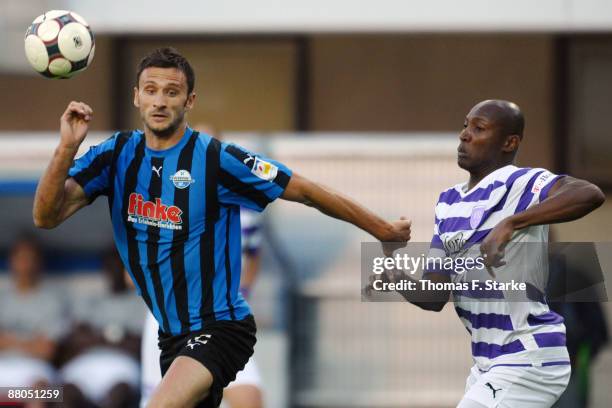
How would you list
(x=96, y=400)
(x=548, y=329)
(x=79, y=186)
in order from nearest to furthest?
(x=548, y=329)
(x=79, y=186)
(x=96, y=400)

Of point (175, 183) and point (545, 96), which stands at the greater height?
point (545, 96)

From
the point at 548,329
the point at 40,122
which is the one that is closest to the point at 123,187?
the point at 548,329

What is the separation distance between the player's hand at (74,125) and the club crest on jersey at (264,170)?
0.82 metres

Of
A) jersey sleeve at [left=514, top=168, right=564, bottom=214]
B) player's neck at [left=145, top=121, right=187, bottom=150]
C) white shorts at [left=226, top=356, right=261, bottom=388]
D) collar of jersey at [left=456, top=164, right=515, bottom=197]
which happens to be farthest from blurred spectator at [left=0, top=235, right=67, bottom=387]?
jersey sleeve at [left=514, top=168, right=564, bottom=214]

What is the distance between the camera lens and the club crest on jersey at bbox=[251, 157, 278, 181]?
604 cm

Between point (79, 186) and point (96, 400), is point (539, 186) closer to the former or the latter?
point (79, 186)

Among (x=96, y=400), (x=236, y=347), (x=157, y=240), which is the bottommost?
(x=96, y=400)

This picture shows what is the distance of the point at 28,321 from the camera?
31.2ft

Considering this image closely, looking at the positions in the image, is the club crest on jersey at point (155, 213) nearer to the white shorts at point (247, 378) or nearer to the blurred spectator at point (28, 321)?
the white shorts at point (247, 378)

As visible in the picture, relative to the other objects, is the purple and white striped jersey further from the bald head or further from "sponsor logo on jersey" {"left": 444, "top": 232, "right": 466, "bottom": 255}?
the bald head

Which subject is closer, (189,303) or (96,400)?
(189,303)

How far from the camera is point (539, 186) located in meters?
5.64

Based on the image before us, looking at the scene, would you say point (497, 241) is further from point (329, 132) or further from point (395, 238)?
point (329, 132)

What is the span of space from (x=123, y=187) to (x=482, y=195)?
170 cm
